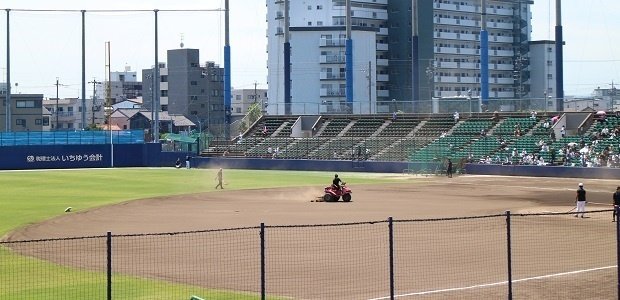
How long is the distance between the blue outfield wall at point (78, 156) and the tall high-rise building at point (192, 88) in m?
71.6

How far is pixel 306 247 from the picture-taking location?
29.0 meters

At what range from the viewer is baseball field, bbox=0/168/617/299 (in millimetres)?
22000

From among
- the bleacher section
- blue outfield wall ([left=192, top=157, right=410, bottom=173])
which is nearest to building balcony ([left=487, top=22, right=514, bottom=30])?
the bleacher section

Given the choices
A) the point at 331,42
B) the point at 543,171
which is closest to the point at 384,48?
the point at 331,42

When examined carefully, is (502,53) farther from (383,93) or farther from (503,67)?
(383,93)

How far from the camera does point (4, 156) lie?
9556 cm

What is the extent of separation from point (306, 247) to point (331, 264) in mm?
3384

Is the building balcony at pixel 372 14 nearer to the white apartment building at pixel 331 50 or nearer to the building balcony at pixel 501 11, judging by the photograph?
the white apartment building at pixel 331 50

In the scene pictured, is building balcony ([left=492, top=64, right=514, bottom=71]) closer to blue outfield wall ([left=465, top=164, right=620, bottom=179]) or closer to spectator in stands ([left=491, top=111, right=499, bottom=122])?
spectator in stands ([left=491, top=111, right=499, bottom=122])

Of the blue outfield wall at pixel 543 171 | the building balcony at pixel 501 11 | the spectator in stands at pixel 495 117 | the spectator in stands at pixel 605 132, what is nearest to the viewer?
the blue outfield wall at pixel 543 171

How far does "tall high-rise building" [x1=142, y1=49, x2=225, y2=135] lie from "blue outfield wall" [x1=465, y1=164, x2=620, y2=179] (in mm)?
101795

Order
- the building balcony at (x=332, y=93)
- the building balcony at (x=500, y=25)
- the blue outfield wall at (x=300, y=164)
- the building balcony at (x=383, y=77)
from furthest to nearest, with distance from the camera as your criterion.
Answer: the building balcony at (x=500, y=25) < the building balcony at (x=383, y=77) < the building balcony at (x=332, y=93) < the blue outfield wall at (x=300, y=164)

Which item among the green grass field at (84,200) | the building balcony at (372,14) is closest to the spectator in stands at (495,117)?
the green grass field at (84,200)

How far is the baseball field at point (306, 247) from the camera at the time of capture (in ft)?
72.2
